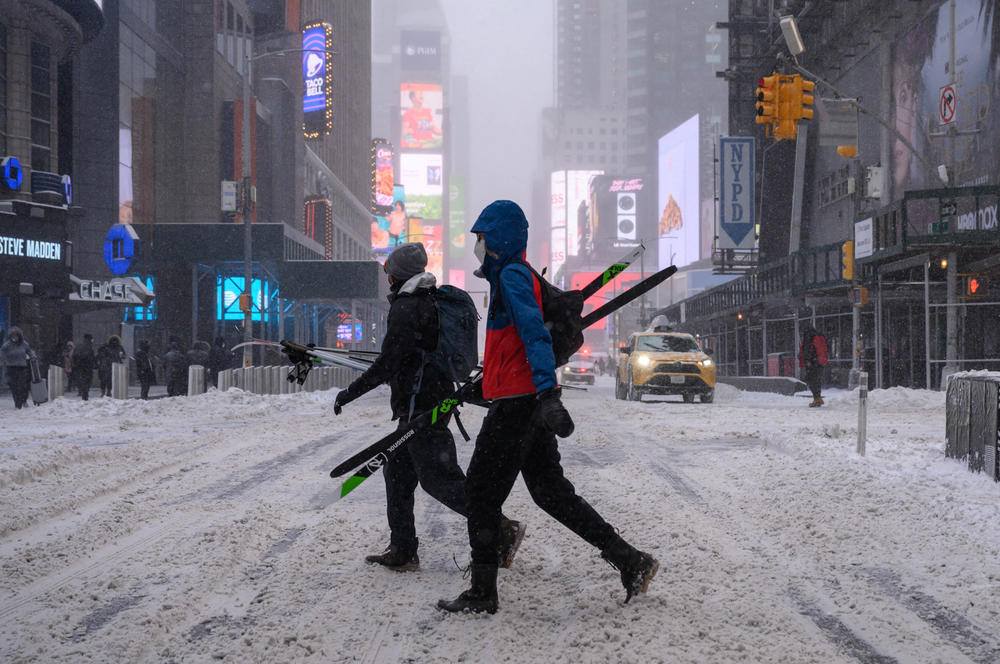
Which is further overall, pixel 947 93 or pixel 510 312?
pixel 947 93

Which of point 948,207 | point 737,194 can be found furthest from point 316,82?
point 948,207

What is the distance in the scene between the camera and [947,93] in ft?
68.5

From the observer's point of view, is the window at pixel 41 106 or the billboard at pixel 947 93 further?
the window at pixel 41 106

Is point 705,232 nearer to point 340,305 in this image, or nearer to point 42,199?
point 340,305

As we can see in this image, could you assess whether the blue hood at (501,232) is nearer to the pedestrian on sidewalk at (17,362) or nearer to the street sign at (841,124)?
the pedestrian on sidewalk at (17,362)

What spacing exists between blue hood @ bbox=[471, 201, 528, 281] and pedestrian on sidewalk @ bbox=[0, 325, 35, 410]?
54.6 feet

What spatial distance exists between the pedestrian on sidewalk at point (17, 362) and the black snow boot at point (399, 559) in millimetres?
15657

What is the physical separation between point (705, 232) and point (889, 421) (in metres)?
101

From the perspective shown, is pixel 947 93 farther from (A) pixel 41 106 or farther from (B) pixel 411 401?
(A) pixel 41 106

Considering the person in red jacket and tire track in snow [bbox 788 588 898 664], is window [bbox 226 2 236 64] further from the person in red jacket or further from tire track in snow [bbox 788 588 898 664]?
tire track in snow [bbox 788 588 898 664]

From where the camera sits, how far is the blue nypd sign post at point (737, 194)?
4678cm

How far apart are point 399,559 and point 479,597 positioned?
974mm

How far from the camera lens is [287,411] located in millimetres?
17672

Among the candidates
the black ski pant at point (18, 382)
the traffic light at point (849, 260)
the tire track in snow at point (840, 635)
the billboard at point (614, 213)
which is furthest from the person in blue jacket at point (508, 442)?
the billboard at point (614, 213)
